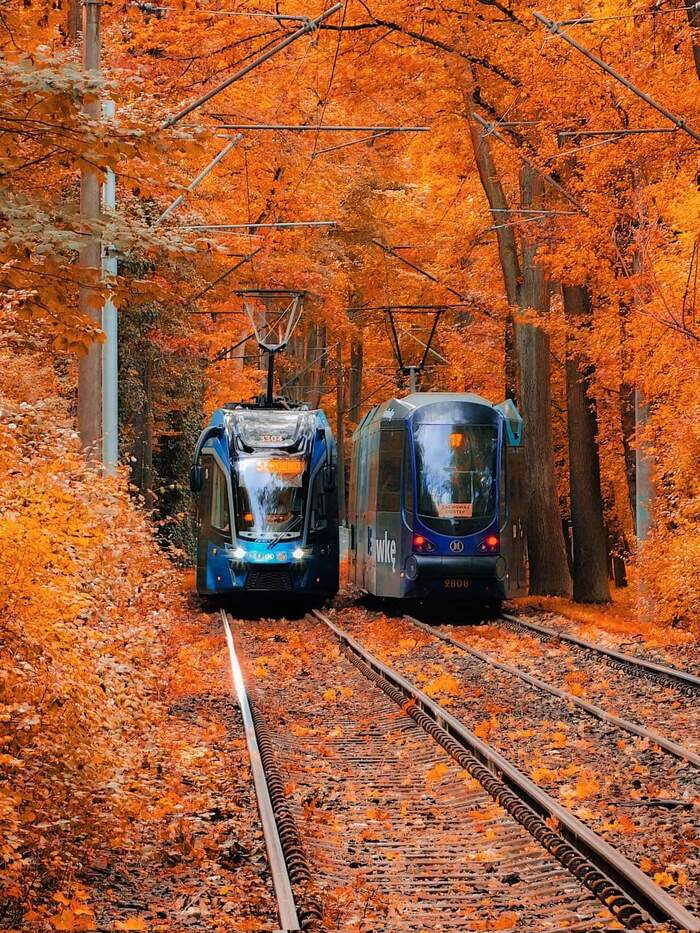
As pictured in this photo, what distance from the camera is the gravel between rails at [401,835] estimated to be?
6.47 m

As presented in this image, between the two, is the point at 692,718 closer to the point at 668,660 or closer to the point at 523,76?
the point at 668,660

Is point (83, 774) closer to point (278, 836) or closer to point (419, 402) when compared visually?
point (278, 836)

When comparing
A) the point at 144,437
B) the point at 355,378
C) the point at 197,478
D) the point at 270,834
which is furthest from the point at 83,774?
the point at 355,378

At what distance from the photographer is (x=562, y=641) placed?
17859 mm

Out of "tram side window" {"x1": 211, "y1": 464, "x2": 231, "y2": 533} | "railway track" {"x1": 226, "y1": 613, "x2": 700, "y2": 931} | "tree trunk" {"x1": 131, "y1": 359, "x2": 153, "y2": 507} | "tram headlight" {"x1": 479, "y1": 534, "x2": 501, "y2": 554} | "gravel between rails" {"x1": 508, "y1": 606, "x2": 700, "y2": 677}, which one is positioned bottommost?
"gravel between rails" {"x1": 508, "y1": 606, "x2": 700, "y2": 677}

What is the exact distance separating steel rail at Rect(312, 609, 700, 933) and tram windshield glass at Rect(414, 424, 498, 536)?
780 cm

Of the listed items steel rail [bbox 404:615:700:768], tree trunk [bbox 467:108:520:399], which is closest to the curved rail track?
steel rail [bbox 404:615:700:768]

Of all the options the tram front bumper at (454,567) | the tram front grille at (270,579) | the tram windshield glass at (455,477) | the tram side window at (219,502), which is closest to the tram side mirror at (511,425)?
the tram windshield glass at (455,477)

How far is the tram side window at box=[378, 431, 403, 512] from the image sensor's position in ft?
69.5

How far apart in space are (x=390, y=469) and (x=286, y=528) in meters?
2.67

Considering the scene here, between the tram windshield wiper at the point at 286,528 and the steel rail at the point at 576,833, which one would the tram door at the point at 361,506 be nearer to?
the tram windshield wiper at the point at 286,528

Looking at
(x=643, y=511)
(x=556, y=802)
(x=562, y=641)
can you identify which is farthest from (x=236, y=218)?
(x=556, y=802)

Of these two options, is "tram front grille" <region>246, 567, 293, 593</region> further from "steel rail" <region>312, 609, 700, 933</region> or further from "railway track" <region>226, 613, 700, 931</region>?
"steel rail" <region>312, 609, 700, 933</region>

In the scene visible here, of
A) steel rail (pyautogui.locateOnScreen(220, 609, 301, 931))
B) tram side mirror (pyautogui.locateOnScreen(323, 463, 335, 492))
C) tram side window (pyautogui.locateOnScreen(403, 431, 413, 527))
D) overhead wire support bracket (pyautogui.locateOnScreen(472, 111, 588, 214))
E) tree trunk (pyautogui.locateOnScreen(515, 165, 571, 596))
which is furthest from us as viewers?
tree trunk (pyautogui.locateOnScreen(515, 165, 571, 596))
